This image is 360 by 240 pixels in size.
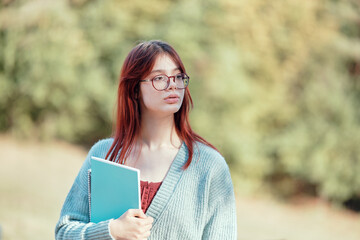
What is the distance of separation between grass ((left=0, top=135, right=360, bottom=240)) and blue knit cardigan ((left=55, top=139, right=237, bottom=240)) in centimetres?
306

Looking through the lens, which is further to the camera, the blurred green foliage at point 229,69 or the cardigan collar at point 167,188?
the blurred green foliage at point 229,69

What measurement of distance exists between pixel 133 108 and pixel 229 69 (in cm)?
376

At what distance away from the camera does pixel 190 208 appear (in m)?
1.25

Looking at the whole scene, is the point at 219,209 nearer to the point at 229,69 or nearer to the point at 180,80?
the point at 180,80

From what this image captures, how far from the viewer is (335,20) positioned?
5289mm

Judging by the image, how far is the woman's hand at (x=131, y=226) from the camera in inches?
45.6

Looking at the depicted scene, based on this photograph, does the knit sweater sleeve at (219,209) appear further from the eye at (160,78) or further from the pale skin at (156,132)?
the eye at (160,78)

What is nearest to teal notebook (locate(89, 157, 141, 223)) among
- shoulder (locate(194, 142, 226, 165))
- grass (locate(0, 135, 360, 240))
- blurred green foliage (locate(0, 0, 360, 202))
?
shoulder (locate(194, 142, 226, 165))

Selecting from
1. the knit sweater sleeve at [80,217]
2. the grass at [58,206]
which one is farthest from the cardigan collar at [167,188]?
the grass at [58,206]

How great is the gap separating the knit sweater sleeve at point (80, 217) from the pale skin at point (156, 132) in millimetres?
67

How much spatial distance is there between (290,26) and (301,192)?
6.70 ft

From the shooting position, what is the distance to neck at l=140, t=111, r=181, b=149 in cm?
137

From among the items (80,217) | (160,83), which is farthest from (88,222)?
(160,83)

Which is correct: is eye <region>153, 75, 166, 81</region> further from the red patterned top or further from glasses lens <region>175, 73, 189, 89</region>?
the red patterned top
